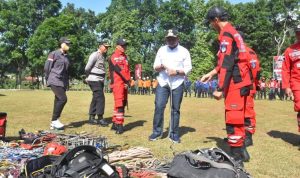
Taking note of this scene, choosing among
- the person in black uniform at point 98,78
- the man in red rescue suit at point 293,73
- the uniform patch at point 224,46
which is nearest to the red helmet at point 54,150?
the uniform patch at point 224,46

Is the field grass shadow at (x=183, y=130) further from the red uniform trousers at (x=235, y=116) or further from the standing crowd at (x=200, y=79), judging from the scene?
the red uniform trousers at (x=235, y=116)

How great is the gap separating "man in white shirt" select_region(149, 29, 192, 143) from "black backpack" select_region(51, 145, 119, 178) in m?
3.56

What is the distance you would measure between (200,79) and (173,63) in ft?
Result: 5.08

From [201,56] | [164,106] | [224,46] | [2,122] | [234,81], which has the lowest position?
[2,122]

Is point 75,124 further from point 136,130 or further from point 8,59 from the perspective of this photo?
point 8,59

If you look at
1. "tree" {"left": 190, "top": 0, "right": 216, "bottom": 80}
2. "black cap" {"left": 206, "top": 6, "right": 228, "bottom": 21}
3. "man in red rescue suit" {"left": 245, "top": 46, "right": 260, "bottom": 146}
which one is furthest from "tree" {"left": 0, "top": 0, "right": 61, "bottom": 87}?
"black cap" {"left": 206, "top": 6, "right": 228, "bottom": 21}

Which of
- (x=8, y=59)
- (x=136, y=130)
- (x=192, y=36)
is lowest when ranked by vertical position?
(x=136, y=130)

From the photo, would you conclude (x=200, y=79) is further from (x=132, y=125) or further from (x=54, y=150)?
(x=132, y=125)

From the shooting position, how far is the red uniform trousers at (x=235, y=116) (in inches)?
231

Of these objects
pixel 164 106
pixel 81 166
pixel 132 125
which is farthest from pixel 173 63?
pixel 81 166

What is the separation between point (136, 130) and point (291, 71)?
3.76 metres

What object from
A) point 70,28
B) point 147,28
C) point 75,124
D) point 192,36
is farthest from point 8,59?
point 75,124

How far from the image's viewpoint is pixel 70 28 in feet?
218

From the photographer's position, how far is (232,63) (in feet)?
19.1
